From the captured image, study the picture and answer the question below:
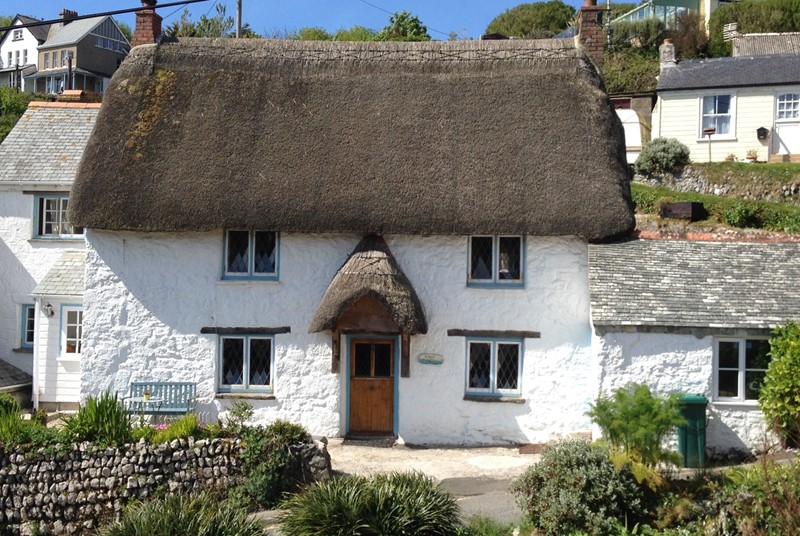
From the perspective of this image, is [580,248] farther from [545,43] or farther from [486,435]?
[545,43]

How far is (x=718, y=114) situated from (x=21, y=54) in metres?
60.5

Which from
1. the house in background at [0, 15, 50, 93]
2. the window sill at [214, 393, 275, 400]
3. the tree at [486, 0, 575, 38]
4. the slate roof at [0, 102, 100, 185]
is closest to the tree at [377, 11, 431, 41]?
the tree at [486, 0, 575, 38]

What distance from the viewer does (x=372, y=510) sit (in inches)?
416

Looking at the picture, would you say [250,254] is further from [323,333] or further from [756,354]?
[756,354]

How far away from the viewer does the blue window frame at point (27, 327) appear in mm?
20328

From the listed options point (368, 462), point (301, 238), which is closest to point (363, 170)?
point (301, 238)

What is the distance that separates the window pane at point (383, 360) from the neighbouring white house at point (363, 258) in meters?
0.05

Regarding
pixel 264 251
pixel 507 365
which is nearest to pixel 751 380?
pixel 507 365

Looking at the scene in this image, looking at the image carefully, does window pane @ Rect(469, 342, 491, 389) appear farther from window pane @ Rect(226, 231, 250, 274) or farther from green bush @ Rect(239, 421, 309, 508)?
window pane @ Rect(226, 231, 250, 274)

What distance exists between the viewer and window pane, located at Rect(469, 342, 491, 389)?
1606 centimetres

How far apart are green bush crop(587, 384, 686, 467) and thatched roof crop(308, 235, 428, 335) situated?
398cm

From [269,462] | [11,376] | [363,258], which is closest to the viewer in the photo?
[269,462]

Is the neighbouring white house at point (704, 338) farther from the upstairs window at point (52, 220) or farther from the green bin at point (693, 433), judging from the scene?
the upstairs window at point (52, 220)

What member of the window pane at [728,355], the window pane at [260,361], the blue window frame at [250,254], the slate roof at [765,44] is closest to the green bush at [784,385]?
the window pane at [728,355]
